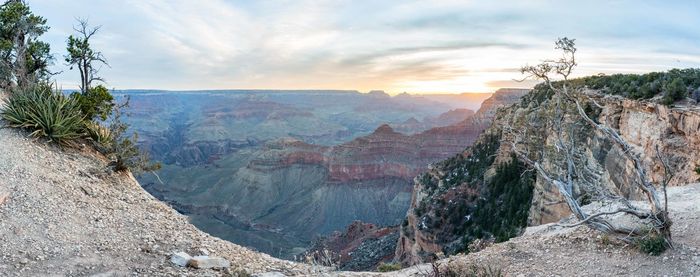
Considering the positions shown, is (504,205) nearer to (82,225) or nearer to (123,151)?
(123,151)

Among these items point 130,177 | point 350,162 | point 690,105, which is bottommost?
point 350,162

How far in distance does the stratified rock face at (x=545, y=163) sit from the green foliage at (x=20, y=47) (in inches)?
570

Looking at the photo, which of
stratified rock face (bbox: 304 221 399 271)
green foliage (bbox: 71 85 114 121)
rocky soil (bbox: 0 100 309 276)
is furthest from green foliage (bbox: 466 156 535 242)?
green foliage (bbox: 71 85 114 121)

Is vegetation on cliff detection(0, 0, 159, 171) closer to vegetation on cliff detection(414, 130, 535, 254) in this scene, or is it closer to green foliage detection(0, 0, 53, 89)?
green foliage detection(0, 0, 53, 89)

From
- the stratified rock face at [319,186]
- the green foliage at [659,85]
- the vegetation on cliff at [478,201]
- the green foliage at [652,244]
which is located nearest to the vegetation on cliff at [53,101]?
the green foliage at [652,244]

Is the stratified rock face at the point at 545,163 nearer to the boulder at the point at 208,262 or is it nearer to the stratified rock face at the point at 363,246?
the stratified rock face at the point at 363,246

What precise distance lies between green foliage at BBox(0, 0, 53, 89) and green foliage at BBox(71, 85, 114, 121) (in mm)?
2032

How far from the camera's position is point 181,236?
895 cm

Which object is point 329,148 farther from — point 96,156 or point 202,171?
point 96,156

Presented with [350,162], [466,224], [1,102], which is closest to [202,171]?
[350,162]

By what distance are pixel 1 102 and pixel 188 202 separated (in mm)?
89800

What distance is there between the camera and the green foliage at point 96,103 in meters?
12.6

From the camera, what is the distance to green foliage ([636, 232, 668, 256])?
7676mm

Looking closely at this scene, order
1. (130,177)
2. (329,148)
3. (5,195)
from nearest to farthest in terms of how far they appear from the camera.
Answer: (5,195), (130,177), (329,148)
